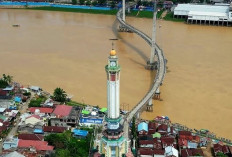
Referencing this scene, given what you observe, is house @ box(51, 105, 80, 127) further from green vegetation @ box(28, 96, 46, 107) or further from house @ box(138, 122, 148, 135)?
house @ box(138, 122, 148, 135)

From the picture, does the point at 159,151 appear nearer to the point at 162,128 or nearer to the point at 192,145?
the point at 192,145

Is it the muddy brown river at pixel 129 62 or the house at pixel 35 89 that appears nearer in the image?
the muddy brown river at pixel 129 62

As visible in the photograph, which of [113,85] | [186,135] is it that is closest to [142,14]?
[186,135]

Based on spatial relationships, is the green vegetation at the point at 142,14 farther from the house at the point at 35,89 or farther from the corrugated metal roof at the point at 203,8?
the house at the point at 35,89

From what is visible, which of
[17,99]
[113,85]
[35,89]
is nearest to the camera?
[113,85]

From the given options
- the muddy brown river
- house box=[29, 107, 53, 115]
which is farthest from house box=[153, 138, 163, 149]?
house box=[29, 107, 53, 115]

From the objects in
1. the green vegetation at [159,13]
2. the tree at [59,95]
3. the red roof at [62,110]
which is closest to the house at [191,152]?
the red roof at [62,110]
